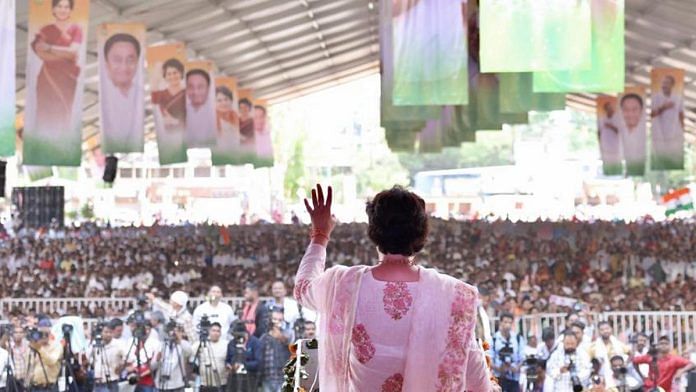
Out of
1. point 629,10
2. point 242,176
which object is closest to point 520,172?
point 242,176

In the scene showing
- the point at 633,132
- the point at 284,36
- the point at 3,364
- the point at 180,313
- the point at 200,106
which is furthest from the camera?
the point at 284,36

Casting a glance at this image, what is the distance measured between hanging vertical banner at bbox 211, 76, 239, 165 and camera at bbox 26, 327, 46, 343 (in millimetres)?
23016

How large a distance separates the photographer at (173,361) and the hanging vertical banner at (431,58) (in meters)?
4.42

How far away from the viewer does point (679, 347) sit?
1498cm

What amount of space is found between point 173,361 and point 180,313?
1748mm

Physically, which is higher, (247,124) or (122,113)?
(247,124)

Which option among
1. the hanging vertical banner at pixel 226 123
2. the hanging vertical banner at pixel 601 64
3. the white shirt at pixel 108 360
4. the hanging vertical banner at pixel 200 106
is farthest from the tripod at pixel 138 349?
the hanging vertical banner at pixel 226 123

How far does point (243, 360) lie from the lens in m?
13.5

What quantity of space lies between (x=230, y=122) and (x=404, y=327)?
3424 cm

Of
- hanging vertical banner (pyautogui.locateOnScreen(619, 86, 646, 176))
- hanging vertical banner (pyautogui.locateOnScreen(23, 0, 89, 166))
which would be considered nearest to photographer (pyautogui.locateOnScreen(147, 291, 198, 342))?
hanging vertical banner (pyautogui.locateOnScreen(23, 0, 89, 166))

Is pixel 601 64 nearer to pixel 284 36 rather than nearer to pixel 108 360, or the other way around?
pixel 108 360

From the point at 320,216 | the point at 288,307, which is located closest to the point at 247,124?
the point at 288,307

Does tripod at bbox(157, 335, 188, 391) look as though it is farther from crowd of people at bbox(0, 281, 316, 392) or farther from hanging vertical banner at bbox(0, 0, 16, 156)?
hanging vertical banner at bbox(0, 0, 16, 156)

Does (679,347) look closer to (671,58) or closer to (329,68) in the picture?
(671,58)
